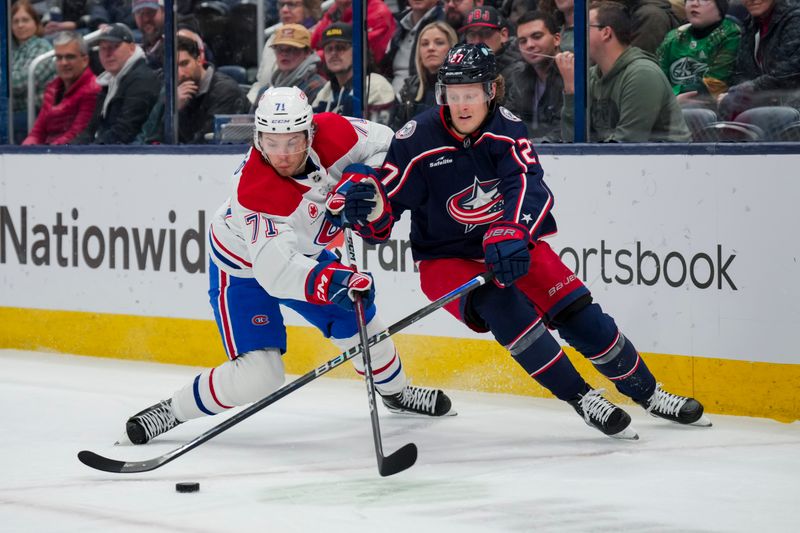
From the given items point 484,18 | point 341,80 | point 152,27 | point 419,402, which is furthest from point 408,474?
point 152,27

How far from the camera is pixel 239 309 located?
3.65m

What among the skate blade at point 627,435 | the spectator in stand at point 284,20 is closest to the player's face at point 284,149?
the skate blade at point 627,435

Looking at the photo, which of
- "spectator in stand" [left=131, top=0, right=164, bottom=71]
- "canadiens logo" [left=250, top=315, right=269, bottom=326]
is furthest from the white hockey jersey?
"spectator in stand" [left=131, top=0, right=164, bottom=71]

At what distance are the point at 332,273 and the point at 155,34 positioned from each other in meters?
2.56

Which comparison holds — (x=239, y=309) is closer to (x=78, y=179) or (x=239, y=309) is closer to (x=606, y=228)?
(x=606, y=228)

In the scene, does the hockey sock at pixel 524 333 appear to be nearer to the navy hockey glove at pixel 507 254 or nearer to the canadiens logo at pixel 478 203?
the navy hockey glove at pixel 507 254

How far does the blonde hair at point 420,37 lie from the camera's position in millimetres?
4711

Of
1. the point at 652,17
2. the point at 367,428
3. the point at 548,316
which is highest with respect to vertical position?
the point at 652,17

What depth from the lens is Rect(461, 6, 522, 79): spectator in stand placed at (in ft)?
15.0

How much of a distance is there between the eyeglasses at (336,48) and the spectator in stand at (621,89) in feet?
3.20

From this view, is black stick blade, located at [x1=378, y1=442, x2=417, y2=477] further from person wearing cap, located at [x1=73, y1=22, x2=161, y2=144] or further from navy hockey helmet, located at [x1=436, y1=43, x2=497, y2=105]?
person wearing cap, located at [x1=73, y1=22, x2=161, y2=144]

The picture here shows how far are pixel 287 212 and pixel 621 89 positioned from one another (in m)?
1.45

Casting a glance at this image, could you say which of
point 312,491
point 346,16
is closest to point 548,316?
point 312,491

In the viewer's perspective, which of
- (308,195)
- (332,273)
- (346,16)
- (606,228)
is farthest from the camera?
(346,16)
